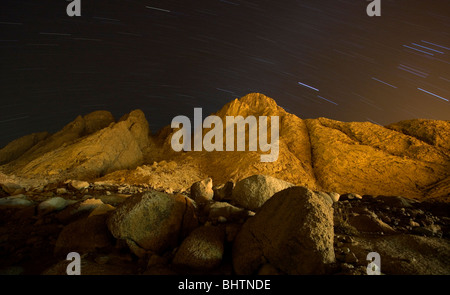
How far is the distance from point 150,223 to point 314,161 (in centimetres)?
1478

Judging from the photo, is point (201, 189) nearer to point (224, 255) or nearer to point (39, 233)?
point (224, 255)

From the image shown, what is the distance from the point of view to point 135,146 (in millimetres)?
20531

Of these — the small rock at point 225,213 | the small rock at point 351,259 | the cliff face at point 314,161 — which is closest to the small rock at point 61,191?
the small rock at point 225,213

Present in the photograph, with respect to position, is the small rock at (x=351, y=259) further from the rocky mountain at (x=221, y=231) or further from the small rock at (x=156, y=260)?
the small rock at (x=156, y=260)

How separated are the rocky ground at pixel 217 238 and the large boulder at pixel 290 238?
0.04 feet

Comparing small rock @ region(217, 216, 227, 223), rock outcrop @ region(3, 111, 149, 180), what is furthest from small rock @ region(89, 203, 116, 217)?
rock outcrop @ region(3, 111, 149, 180)

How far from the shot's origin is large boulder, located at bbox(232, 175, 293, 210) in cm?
453

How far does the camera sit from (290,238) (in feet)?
7.73

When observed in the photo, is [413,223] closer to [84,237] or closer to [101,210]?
[84,237]

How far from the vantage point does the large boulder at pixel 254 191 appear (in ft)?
14.9
